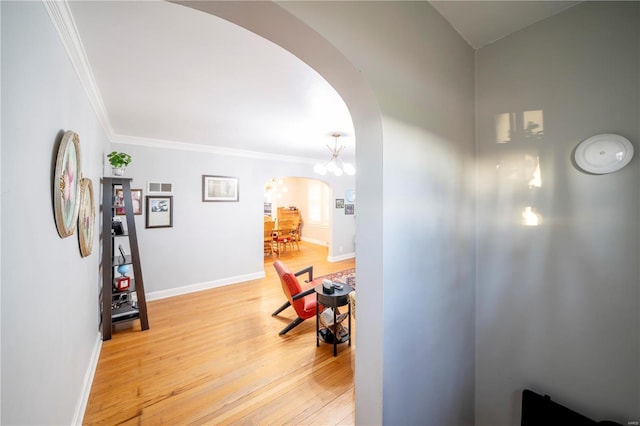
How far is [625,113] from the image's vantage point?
1.09m

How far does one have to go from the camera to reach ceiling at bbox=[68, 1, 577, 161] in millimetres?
1249

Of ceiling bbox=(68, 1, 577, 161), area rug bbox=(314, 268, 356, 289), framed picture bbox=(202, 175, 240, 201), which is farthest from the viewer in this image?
area rug bbox=(314, 268, 356, 289)

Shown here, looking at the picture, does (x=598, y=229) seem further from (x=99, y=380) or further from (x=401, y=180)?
(x=99, y=380)

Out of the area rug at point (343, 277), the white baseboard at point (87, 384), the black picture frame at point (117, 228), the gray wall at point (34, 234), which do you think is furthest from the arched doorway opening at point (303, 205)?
the gray wall at point (34, 234)

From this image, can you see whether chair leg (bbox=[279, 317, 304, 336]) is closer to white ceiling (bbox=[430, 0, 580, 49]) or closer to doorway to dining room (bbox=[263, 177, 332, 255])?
white ceiling (bbox=[430, 0, 580, 49])

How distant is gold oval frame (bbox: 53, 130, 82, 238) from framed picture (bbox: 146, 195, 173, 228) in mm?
2463

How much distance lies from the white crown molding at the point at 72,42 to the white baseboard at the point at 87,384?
2.20 m

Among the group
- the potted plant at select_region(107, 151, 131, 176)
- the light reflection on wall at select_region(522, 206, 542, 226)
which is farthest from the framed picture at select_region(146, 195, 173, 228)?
the light reflection on wall at select_region(522, 206, 542, 226)

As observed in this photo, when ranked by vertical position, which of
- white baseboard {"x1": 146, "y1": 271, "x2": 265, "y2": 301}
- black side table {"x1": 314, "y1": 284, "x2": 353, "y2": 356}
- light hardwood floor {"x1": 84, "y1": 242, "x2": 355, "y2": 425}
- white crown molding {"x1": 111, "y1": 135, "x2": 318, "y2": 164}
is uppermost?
white crown molding {"x1": 111, "y1": 135, "x2": 318, "y2": 164}

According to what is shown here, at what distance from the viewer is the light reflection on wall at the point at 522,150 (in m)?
1.32

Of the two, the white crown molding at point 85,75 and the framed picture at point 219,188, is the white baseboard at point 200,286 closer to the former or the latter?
the framed picture at point 219,188

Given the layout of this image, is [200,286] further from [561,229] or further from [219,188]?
[561,229]

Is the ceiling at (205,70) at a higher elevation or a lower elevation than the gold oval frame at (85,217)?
higher

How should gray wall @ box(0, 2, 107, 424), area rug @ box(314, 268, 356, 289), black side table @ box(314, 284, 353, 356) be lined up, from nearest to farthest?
gray wall @ box(0, 2, 107, 424), black side table @ box(314, 284, 353, 356), area rug @ box(314, 268, 356, 289)
